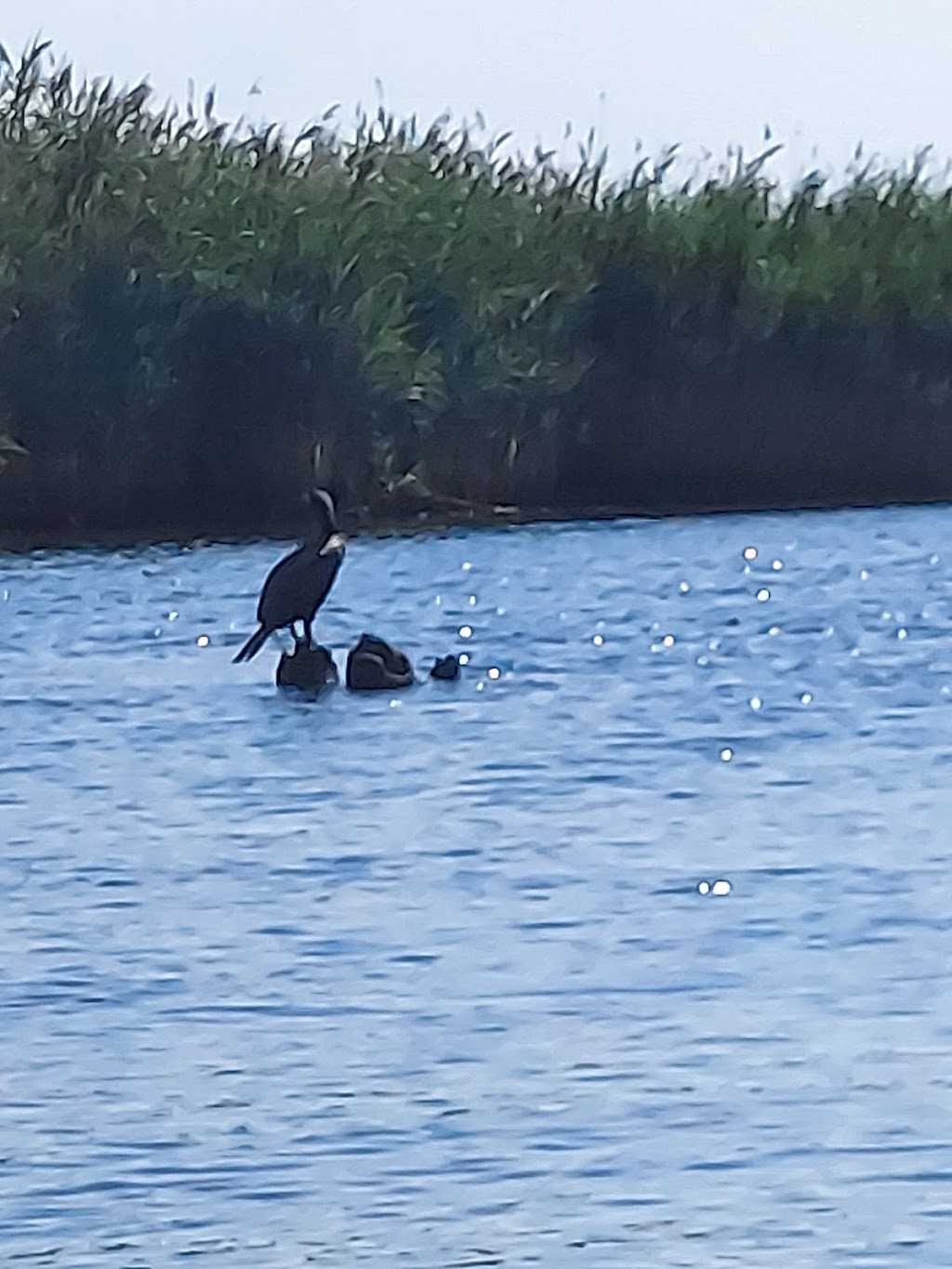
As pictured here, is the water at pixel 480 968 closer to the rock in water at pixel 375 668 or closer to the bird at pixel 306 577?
the rock in water at pixel 375 668

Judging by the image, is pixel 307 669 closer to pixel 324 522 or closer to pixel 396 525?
pixel 324 522

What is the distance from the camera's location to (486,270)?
1252 inches

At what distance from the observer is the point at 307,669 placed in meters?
17.5

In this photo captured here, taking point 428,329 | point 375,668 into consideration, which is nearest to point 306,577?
point 375,668

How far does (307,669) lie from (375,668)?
1.20 ft

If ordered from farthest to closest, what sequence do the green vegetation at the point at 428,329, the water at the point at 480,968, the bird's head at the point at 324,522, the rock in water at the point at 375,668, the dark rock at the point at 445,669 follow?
the green vegetation at the point at 428,329
the dark rock at the point at 445,669
the rock in water at the point at 375,668
the bird's head at the point at 324,522
the water at the point at 480,968

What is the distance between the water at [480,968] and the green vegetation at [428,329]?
31.2ft

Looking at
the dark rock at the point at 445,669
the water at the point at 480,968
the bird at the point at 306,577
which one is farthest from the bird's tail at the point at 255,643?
the dark rock at the point at 445,669

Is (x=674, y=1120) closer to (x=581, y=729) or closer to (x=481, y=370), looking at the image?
(x=581, y=729)

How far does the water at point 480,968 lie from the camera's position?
7414 millimetres

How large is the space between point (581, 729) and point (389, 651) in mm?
1669

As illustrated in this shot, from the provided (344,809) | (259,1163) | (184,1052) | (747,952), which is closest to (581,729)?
(344,809)

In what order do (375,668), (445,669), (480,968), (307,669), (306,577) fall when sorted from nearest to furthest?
(480,968)
(306,577)
(375,668)
(307,669)
(445,669)

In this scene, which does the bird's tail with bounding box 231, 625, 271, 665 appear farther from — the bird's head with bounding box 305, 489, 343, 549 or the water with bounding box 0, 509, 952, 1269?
the bird's head with bounding box 305, 489, 343, 549
